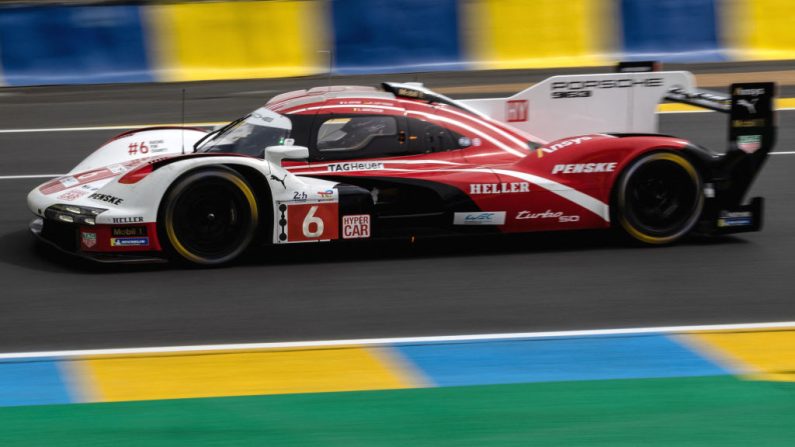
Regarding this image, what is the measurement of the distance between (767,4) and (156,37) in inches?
301

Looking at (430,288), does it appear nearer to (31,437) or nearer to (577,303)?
(577,303)

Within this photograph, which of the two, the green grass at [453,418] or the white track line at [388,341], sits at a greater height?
the white track line at [388,341]

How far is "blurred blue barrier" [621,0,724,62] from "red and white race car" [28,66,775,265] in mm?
6710

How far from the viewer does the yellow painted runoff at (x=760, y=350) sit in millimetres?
5995

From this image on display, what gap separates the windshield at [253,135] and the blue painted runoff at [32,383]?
2.35m

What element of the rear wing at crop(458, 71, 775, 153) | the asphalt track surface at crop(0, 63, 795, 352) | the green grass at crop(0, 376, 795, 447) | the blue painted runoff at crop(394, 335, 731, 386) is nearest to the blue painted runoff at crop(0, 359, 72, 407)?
the green grass at crop(0, 376, 795, 447)

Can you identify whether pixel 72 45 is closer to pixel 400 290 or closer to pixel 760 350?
pixel 400 290

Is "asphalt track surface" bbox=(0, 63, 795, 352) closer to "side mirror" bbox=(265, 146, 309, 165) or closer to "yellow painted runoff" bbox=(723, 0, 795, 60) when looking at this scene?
"side mirror" bbox=(265, 146, 309, 165)

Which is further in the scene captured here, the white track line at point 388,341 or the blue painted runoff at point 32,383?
the white track line at point 388,341

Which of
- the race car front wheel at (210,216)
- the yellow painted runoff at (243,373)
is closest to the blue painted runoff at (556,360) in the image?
the yellow painted runoff at (243,373)

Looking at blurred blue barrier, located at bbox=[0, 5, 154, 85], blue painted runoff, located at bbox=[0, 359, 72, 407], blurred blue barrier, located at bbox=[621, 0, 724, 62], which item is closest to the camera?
blue painted runoff, located at bbox=[0, 359, 72, 407]

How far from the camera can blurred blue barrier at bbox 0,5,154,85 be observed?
14516 mm

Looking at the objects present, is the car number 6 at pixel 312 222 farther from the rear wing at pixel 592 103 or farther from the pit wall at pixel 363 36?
the pit wall at pixel 363 36

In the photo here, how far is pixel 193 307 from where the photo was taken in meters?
7.10
